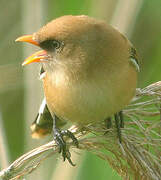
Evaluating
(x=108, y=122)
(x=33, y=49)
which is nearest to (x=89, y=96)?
(x=108, y=122)

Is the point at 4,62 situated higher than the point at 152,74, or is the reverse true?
the point at 152,74

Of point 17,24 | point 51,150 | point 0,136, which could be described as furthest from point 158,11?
point 51,150

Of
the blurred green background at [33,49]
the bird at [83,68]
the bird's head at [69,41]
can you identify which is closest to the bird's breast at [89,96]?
the bird at [83,68]

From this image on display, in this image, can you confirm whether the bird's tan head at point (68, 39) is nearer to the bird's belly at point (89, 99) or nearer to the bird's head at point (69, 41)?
the bird's head at point (69, 41)

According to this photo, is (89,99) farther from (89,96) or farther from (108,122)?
(108,122)

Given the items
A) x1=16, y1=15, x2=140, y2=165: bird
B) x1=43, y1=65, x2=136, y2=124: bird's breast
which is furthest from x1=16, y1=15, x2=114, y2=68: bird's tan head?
x1=43, y1=65, x2=136, y2=124: bird's breast

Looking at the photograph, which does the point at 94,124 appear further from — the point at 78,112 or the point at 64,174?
the point at 64,174
